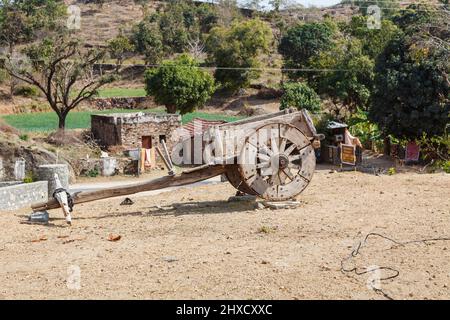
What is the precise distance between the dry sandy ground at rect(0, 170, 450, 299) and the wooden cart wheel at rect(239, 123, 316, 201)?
0.43 m

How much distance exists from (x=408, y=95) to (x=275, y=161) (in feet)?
54.9

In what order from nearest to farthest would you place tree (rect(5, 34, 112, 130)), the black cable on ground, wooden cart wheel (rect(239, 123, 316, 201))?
the black cable on ground, wooden cart wheel (rect(239, 123, 316, 201)), tree (rect(5, 34, 112, 130))

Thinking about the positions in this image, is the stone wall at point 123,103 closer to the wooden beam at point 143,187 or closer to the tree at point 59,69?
the tree at point 59,69

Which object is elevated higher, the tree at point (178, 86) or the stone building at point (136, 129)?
the tree at point (178, 86)

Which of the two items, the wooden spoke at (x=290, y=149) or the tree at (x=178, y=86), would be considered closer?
the wooden spoke at (x=290, y=149)

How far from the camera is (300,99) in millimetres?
37031

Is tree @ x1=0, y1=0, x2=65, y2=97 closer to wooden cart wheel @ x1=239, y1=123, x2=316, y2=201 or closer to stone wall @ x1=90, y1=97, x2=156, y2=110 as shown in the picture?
stone wall @ x1=90, y1=97, x2=156, y2=110

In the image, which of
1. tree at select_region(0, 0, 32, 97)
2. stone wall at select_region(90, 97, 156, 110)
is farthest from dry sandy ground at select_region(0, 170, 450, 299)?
tree at select_region(0, 0, 32, 97)

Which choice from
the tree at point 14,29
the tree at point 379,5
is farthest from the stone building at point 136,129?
the tree at point 379,5

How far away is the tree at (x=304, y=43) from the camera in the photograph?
59281mm

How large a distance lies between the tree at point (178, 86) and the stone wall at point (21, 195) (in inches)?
1110

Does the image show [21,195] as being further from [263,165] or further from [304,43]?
[304,43]

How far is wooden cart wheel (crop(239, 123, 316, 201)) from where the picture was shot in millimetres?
11156
